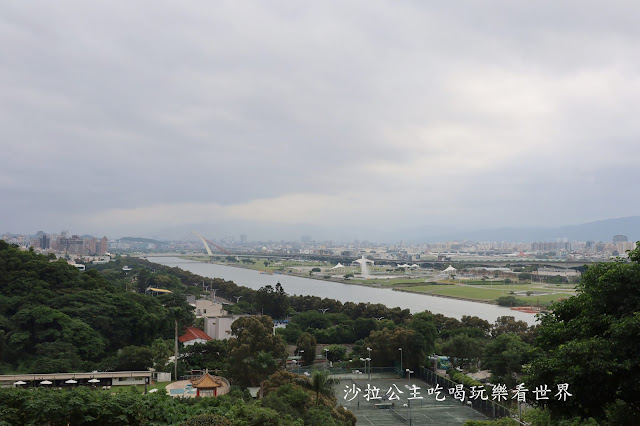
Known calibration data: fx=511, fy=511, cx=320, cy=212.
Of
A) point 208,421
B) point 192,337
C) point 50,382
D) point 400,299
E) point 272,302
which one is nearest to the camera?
point 208,421

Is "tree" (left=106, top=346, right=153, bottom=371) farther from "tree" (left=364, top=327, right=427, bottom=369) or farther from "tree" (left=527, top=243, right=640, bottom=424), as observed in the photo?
"tree" (left=527, top=243, right=640, bottom=424)

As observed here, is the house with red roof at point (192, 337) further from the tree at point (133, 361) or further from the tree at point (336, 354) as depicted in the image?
the tree at point (336, 354)

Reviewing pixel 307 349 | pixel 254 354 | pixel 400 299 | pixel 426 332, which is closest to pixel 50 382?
pixel 254 354

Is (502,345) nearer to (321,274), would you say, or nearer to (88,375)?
(88,375)

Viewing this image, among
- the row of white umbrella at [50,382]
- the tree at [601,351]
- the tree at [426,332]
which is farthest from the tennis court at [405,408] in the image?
the row of white umbrella at [50,382]

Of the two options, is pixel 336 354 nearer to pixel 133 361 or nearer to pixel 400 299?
pixel 133 361

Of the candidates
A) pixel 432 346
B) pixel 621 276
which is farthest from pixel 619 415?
pixel 432 346

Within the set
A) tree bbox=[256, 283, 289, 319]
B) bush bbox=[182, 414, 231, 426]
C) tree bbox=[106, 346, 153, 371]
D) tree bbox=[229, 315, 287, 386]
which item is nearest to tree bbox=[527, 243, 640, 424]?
bush bbox=[182, 414, 231, 426]
